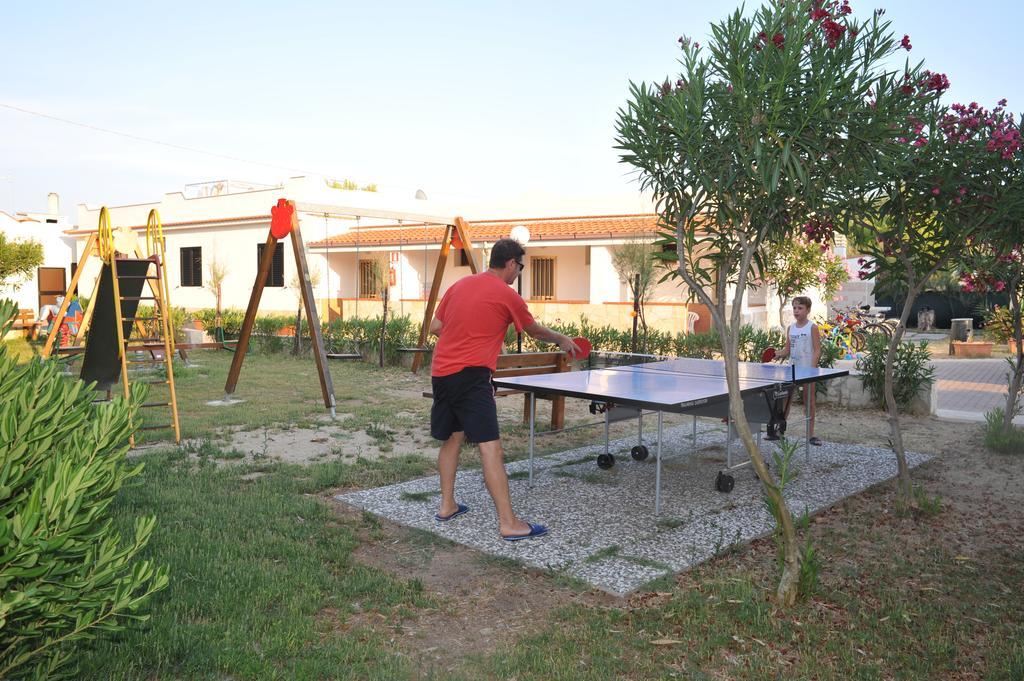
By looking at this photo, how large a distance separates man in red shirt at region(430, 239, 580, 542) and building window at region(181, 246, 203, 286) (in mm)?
23498

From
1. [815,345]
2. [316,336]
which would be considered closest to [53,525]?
[815,345]

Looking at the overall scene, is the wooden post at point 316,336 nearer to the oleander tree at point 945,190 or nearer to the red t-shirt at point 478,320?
the red t-shirt at point 478,320

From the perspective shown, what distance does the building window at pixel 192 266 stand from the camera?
26.1 meters

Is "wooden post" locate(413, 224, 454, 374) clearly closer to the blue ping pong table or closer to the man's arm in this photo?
the blue ping pong table

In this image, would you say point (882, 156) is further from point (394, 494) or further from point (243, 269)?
point (243, 269)

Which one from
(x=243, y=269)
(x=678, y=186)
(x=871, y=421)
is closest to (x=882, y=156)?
(x=678, y=186)

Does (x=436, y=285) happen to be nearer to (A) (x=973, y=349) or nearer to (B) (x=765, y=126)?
(B) (x=765, y=126)

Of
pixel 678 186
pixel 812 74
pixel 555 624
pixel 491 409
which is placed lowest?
pixel 555 624

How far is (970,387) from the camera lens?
12219 millimetres

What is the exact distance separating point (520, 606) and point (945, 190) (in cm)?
375

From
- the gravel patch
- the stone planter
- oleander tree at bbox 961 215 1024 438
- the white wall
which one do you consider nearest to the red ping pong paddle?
the gravel patch

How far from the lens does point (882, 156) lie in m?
3.71

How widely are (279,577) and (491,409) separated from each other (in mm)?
1468

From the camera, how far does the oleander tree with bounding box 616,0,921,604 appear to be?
3.44 m
